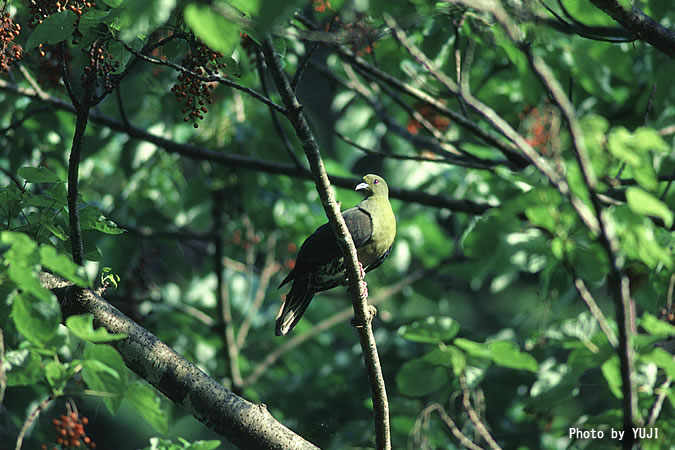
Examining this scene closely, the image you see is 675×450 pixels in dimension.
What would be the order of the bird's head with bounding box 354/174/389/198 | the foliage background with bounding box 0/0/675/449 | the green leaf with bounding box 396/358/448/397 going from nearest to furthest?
the foliage background with bounding box 0/0/675/449
the green leaf with bounding box 396/358/448/397
the bird's head with bounding box 354/174/389/198

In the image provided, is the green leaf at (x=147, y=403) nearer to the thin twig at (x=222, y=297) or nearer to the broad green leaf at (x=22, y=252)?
the broad green leaf at (x=22, y=252)

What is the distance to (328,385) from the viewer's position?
488 cm

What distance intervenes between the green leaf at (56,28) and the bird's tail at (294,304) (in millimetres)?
1672

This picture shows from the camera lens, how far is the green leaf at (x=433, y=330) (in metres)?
3.02

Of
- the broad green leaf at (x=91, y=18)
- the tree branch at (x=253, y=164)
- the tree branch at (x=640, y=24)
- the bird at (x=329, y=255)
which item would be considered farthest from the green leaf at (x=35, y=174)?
the tree branch at (x=640, y=24)

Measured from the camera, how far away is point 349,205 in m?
4.67

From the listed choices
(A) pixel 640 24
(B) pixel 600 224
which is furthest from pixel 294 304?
(B) pixel 600 224

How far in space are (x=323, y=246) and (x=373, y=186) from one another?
547 millimetres

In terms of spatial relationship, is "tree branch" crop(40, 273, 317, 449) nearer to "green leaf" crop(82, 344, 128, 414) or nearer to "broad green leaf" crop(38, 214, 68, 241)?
"broad green leaf" crop(38, 214, 68, 241)

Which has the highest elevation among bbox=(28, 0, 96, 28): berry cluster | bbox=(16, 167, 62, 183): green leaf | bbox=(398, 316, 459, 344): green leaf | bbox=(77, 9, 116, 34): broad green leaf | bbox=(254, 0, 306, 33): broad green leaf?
bbox=(28, 0, 96, 28): berry cluster

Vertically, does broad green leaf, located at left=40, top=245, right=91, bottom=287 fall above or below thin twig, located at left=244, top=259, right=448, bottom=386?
below

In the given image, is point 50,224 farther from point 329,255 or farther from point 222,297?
point 222,297

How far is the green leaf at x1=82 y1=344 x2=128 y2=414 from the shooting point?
1.78m

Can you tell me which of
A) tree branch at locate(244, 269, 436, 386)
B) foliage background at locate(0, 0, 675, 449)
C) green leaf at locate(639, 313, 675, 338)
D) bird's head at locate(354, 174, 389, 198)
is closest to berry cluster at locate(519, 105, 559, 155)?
foliage background at locate(0, 0, 675, 449)
